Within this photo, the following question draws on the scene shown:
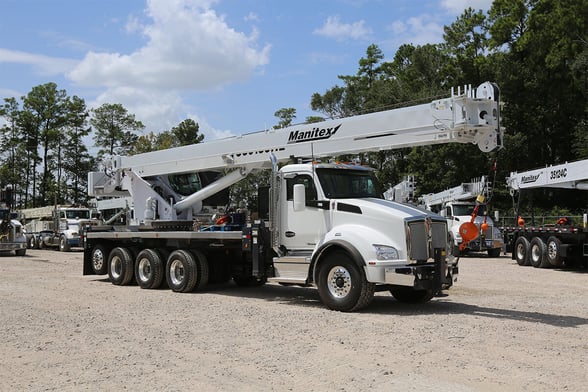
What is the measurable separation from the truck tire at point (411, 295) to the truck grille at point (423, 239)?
134cm

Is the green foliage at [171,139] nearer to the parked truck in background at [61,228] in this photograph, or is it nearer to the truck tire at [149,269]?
the parked truck in background at [61,228]

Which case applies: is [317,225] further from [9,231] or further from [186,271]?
[9,231]

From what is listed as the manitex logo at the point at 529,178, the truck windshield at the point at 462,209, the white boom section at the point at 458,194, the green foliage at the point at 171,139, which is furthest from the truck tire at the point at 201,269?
the green foliage at the point at 171,139

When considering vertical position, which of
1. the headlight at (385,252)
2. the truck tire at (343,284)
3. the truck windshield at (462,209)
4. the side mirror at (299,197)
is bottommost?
the truck tire at (343,284)

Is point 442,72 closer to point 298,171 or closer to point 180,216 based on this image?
point 180,216

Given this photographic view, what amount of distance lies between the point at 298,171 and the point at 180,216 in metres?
5.49

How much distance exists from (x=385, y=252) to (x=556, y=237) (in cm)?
1264

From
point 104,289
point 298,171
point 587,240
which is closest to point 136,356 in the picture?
point 298,171

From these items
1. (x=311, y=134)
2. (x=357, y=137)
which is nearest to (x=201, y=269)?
(x=311, y=134)

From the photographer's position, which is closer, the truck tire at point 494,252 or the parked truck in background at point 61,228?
the truck tire at point 494,252

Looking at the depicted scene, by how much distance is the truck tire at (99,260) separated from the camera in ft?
51.7

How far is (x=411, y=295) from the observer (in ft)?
37.9

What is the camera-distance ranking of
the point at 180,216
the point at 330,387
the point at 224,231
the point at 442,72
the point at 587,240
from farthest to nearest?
the point at 442,72
the point at 587,240
the point at 180,216
the point at 224,231
the point at 330,387

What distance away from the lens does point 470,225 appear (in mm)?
11148
